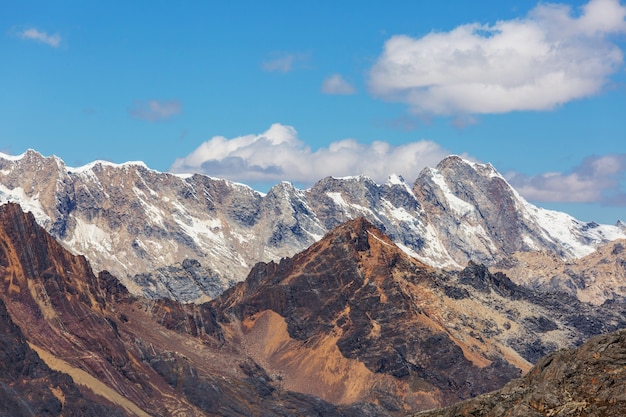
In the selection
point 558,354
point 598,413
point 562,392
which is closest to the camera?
point 598,413

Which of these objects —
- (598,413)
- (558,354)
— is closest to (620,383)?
(598,413)

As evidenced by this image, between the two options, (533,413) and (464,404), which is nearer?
(533,413)

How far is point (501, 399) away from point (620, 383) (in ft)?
51.8

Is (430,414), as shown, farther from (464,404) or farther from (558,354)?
(558,354)

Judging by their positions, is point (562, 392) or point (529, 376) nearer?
point (562, 392)

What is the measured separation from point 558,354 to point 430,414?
50.8ft

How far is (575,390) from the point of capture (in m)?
112

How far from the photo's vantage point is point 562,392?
112938mm

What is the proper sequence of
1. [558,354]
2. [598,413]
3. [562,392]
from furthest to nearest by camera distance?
1. [558,354]
2. [562,392]
3. [598,413]

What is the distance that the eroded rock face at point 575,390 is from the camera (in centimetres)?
10738

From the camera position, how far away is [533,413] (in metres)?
111

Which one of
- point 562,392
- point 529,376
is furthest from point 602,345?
point 529,376

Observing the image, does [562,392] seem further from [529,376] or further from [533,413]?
[529,376]

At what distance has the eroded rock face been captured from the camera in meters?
107
